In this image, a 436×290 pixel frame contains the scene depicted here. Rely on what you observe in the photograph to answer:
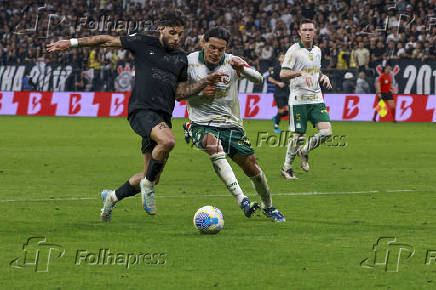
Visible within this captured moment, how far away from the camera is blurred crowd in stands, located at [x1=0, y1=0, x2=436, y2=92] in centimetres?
3284

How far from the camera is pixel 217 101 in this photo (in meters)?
10.2

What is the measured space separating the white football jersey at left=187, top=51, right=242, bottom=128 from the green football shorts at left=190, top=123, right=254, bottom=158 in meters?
0.06

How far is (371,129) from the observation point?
90.6 feet

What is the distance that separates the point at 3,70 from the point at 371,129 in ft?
57.7

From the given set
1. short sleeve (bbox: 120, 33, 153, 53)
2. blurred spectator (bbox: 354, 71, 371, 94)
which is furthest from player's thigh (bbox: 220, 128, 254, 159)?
blurred spectator (bbox: 354, 71, 371, 94)

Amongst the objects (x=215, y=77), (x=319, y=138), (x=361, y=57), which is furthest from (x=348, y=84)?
(x=215, y=77)

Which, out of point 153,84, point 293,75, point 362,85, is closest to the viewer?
point 153,84

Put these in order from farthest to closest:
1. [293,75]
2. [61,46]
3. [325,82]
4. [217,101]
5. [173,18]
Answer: [325,82] → [293,75] → [217,101] → [173,18] → [61,46]

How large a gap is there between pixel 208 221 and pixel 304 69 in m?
6.59

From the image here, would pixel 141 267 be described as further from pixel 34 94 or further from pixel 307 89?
pixel 34 94

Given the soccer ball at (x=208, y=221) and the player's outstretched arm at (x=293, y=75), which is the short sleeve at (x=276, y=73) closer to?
the player's outstretched arm at (x=293, y=75)

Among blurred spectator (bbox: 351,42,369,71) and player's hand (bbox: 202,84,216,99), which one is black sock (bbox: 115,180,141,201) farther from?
blurred spectator (bbox: 351,42,369,71)

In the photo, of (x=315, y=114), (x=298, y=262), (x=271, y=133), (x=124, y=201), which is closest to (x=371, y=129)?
(x=271, y=133)

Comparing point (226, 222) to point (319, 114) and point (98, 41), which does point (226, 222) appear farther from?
point (319, 114)
